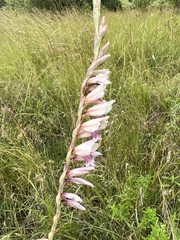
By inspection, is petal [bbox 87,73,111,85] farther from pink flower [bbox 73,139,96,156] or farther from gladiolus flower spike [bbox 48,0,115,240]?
pink flower [bbox 73,139,96,156]

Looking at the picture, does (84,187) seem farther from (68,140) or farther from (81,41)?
(81,41)

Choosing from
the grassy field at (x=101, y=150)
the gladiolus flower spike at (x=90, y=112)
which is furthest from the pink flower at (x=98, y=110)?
the grassy field at (x=101, y=150)

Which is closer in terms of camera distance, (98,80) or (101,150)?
(98,80)

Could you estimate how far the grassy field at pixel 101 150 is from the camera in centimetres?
167

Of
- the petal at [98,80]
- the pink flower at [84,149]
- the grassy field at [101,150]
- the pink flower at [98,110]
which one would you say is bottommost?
the grassy field at [101,150]

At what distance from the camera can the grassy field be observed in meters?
1.67

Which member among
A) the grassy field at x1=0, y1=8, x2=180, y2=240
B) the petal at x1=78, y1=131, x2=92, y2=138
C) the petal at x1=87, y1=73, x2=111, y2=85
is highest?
the petal at x1=87, y1=73, x2=111, y2=85

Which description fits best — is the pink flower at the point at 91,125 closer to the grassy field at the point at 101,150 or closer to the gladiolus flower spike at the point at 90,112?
the gladiolus flower spike at the point at 90,112

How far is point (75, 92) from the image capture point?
2.58 m

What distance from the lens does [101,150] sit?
6.58ft

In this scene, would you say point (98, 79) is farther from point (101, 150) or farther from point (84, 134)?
point (101, 150)

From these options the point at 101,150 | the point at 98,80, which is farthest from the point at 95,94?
the point at 101,150

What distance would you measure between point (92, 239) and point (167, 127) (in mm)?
791

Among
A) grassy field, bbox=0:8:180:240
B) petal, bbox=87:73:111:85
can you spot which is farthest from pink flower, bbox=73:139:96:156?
grassy field, bbox=0:8:180:240
